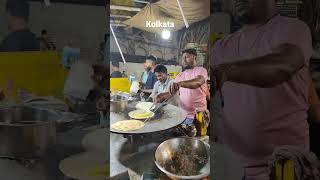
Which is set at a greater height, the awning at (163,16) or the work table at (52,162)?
the awning at (163,16)

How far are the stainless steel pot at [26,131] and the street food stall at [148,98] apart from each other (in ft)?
1.03

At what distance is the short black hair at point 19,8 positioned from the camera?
1.54m

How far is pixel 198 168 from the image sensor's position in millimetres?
1426

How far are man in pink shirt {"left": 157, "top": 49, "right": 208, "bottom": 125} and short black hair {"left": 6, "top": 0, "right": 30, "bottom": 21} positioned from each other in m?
0.69

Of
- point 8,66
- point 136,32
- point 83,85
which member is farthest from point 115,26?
point 8,66

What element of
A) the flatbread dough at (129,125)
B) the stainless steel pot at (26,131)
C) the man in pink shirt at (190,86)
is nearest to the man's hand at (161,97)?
the man in pink shirt at (190,86)

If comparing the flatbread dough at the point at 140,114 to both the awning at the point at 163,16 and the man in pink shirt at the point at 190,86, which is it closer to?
the man in pink shirt at the point at 190,86

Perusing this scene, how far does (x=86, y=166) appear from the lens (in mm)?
1562

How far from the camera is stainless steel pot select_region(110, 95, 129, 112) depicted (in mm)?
1453

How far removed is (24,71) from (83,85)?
0.26 metres

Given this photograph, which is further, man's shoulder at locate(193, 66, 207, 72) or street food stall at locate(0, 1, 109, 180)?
street food stall at locate(0, 1, 109, 180)

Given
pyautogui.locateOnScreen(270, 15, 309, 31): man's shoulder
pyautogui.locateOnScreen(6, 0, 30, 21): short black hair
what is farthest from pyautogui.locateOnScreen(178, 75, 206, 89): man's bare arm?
pyautogui.locateOnScreen(6, 0, 30, 21): short black hair

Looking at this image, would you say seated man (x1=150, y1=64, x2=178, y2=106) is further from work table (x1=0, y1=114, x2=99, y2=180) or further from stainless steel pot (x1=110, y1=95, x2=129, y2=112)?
work table (x1=0, y1=114, x2=99, y2=180)

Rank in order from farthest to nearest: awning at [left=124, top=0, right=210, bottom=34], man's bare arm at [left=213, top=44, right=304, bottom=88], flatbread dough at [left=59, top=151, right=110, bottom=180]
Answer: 1. flatbread dough at [left=59, top=151, right=110, bottom=180]
2. awning at [left=124, top=0, right=210, bottom=34]
3. man's bare arm at [left=213, top=44, right=304, bottom=88]
